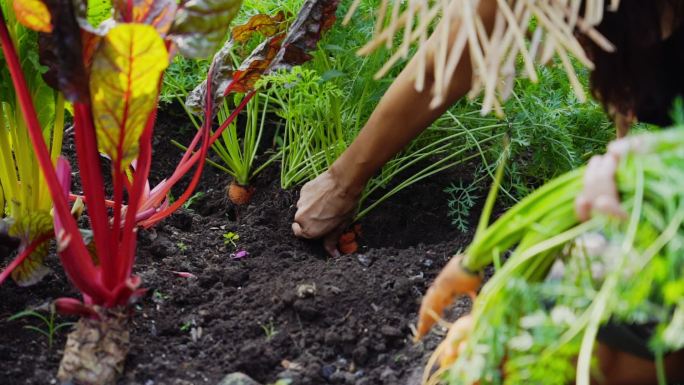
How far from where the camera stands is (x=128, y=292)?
56.1 inches

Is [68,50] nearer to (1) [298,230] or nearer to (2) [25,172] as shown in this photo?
(2) [25,172]

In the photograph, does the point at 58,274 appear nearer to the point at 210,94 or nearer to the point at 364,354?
the point at 210,94

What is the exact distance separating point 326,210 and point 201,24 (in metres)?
0.62

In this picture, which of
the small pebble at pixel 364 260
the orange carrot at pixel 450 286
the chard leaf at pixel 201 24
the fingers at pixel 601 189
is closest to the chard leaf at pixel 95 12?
the chard leaf at pixel 201 24

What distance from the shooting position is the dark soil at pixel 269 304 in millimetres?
1462

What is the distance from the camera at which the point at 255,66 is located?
1.83 meters

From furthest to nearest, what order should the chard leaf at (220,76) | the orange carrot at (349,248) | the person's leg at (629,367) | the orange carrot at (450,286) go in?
the orange carrot at (349,248), the chard leaf at (220,76), the person's leg at (629,367), the orange carrot at (450,286)

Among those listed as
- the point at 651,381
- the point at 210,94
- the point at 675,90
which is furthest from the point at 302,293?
the point at 675,90

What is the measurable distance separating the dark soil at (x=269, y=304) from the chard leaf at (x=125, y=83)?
391 mm

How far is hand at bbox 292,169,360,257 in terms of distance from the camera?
1931 millimetres

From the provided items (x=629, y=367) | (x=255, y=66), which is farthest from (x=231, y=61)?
(x=629, y=367)

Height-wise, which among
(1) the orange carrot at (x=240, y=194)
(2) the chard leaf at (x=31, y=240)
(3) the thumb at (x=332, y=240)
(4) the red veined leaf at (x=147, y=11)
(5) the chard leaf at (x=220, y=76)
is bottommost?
(1) the orange carrot at (x=240, y=194)

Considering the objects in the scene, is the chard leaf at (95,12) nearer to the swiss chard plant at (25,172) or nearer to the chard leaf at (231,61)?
the swiss chard plant at (25,172)

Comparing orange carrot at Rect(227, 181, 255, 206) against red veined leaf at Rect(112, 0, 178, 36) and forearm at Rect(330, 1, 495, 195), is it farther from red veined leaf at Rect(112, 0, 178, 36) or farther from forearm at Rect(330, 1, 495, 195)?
red veined leaf at Rect(112, 0, 178, 36)
